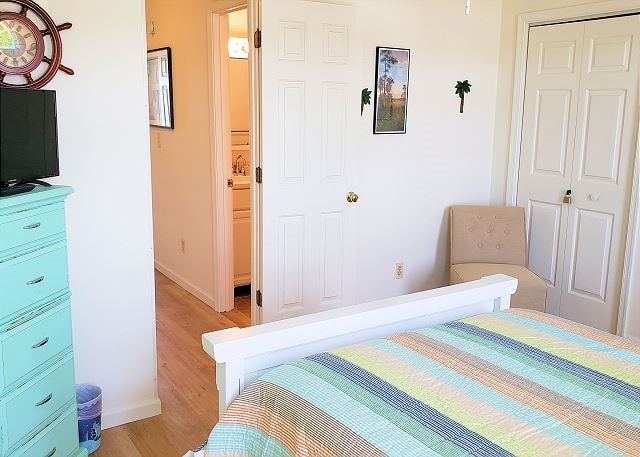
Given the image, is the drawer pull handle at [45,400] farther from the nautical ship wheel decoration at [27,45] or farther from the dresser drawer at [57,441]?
the nautical ship wheel decoration at [27,45]

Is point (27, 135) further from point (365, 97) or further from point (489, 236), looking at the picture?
point (489, 236)

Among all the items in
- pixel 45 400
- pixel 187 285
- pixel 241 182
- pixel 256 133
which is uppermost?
pixel 256 133

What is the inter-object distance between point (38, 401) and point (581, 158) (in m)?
3.33

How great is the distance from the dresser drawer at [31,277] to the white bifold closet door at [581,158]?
309 cm

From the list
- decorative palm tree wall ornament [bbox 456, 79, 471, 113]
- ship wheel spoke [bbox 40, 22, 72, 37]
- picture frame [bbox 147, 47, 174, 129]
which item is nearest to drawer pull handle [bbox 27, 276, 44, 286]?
ship wheel spoke [bbox 40, 22, 72, 37]

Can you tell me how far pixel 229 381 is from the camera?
1812mm

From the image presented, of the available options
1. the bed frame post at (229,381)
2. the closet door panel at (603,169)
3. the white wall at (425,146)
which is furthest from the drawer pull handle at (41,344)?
the closet door panel at (603,169)

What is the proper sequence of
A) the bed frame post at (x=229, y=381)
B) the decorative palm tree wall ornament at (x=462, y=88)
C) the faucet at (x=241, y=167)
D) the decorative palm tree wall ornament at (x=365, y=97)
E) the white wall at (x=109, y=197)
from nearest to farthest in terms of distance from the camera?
the bed frame post at (x=229, y=381)
the white wall at (x=109, y=197)
the decorative palm tree wall ornament at (x=365, y=97)
the decorative palm tree wall ornament at (x=462, y=88)
the faucet at (x=241, y=167)

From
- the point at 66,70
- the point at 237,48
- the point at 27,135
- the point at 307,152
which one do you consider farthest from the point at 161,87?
the point at 27,135

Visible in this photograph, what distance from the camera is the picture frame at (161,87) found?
191 inches

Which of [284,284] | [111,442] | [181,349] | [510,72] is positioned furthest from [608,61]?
[111,442]

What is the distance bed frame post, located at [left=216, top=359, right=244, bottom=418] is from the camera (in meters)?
1.80

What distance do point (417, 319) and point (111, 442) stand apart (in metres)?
1.55

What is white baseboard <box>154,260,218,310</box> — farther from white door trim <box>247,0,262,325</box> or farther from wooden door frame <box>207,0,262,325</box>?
white door trim <box>247,0,262,325</box>
